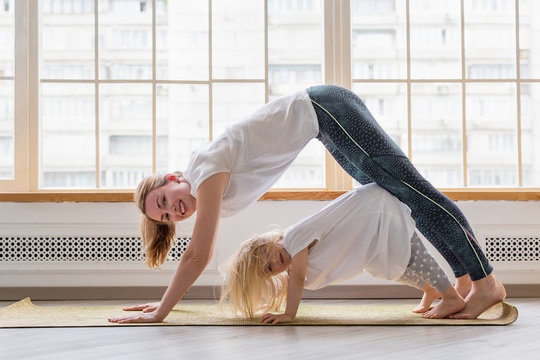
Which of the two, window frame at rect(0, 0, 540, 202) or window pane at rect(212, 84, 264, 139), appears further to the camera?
window pane at rect(212, 84, 264, 139)

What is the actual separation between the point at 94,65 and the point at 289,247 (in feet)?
5.40

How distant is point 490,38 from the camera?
315 cm

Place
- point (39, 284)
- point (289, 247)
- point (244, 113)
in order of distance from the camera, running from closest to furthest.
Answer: point (289, 247), point (39, 284), point (244, 113)

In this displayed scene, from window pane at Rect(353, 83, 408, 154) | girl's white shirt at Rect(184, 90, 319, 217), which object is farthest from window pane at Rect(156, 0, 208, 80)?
girl's white shirt at Rect(184, 90, 319, 217)

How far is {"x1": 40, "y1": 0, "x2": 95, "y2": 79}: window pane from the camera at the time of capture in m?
2.99

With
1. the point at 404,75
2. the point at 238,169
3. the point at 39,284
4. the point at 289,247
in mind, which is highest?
the point at 404,75

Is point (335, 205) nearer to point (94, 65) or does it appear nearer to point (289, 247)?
point (289, 247)

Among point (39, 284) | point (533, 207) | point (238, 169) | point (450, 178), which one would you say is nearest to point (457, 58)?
point (450, 178)

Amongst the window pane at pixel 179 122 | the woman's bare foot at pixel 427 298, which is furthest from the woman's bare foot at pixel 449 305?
the window pane at pixel 179 122

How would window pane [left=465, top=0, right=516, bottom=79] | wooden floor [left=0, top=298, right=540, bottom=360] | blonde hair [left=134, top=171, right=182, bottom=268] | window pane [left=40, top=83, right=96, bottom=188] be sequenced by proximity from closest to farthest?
wooden floor [left=0, top=298, right=540, bottom=360], blonde hair [left=134, top=171, right=182, bottom=268], window pane [left=40, top=83, right=96, bottom=188], window pane [left=465, top=0, right=516, bottom=79]

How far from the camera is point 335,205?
1.99 meters

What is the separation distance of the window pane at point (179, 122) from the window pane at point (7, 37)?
0.76 metres

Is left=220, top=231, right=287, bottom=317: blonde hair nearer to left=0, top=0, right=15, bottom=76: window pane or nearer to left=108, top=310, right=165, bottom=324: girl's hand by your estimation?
left=108, top=310, right=165, bottom=324: girl's hand

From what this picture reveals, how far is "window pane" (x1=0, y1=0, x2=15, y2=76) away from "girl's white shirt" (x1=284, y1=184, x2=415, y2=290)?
1.87 metres
